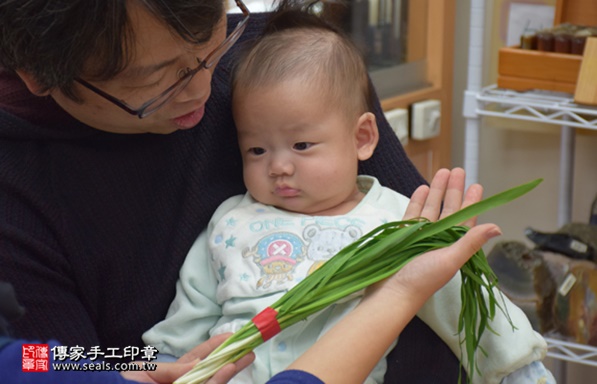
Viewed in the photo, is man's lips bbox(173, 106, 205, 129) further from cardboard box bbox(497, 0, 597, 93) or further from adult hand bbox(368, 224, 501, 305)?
cardboard box bbox(497, 0, 597, 93)

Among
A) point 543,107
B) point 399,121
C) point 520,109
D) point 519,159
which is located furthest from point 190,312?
point 519,159

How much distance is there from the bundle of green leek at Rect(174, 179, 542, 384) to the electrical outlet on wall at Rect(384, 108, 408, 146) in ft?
4.53

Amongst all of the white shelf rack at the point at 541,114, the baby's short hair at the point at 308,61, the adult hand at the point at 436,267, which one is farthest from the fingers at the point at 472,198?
the white shelf rack at the point at 541,114

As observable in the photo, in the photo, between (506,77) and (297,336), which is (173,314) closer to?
(297,336)

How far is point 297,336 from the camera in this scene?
50.1 inches

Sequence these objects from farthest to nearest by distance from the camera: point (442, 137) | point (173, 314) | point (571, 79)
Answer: point (442, 137), point (571, 79), point (173, 314)

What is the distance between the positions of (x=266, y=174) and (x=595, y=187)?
1569mm

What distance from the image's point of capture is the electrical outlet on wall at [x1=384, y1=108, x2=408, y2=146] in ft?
8.71

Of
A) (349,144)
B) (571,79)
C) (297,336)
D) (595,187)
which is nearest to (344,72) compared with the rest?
(349,144)

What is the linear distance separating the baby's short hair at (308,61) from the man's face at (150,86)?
170mm

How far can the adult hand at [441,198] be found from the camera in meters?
1.33

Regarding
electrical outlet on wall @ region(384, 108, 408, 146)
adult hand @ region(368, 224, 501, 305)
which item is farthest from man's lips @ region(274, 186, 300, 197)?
electrical outlet on wall @ region(384, 108, 408, 146)

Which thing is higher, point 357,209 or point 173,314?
point 357,209

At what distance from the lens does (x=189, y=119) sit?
50.9 inches
